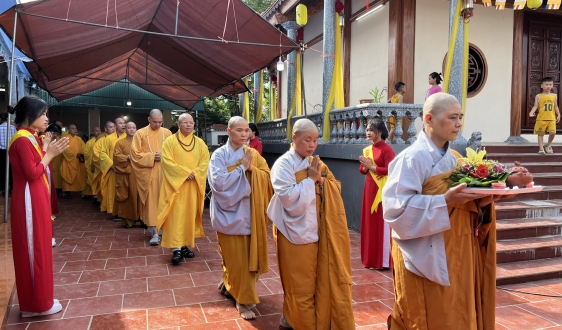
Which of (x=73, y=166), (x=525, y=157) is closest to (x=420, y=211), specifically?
(x=525, y=157)

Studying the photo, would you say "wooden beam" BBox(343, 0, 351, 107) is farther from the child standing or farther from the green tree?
the green tree

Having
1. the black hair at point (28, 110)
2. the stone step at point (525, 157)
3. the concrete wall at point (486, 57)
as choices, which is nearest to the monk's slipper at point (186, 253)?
the black hair at point (28, 110)

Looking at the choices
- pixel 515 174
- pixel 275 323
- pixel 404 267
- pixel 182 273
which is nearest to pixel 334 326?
pixel 275 323

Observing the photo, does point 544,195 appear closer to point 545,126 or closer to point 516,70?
point 545,126

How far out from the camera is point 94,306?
3.96 m

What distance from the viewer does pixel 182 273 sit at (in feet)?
16.4

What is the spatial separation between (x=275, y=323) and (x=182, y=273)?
1.73 m

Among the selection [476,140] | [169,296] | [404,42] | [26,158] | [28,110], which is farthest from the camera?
[404,42]

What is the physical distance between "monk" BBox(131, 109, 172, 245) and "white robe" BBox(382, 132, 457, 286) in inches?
183

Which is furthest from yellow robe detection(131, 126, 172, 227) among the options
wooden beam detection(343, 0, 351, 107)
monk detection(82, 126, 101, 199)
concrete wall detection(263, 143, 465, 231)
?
wooden beam detection(343, 0, 351, 107)

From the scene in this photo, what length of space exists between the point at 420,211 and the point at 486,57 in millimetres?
8092

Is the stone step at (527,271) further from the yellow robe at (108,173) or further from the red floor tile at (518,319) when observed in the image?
the yellow robe at (108,173)

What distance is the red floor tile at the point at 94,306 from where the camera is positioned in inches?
150

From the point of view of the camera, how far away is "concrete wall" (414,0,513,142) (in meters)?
8.55
